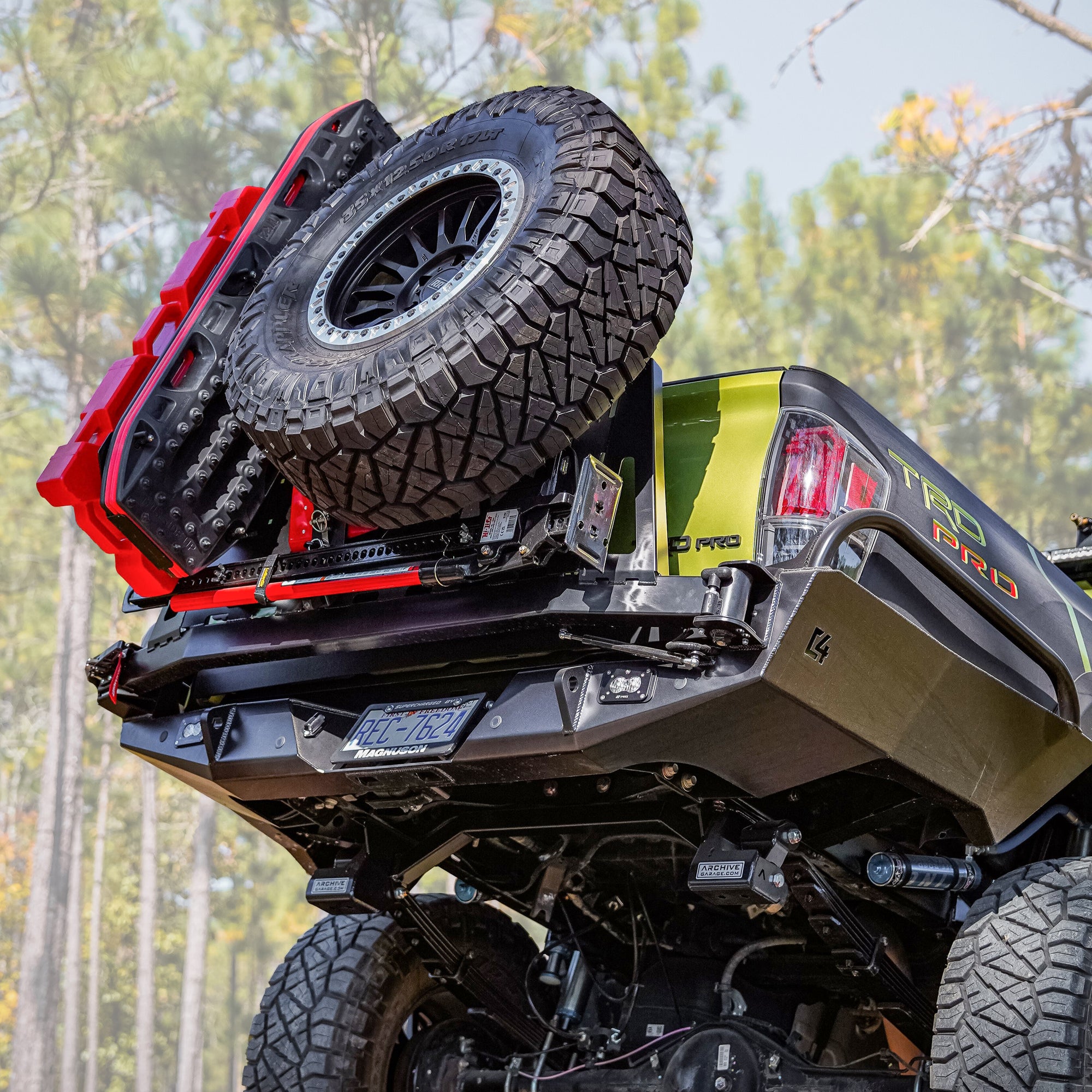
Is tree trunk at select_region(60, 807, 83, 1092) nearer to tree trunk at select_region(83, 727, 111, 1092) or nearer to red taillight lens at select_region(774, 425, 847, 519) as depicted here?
tree trunk at select_region(83, 727, 111, 1092)

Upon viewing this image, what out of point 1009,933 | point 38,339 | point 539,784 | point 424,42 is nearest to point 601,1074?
point 539,784

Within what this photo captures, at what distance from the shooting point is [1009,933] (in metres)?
3.14

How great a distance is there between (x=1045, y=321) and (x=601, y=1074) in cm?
2986

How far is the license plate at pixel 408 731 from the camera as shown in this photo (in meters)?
3.08

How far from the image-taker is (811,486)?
10.3ft

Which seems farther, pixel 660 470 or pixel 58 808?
pixel 58 808

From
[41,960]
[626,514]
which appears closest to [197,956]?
[41,960]

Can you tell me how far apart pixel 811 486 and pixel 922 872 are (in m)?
1.07

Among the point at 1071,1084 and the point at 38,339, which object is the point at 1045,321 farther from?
the point at 1071,1084

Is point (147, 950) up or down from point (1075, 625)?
up

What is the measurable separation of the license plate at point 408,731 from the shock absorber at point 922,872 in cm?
111

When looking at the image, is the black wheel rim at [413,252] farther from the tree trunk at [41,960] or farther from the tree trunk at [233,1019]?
the tree trunk at [233,1019]

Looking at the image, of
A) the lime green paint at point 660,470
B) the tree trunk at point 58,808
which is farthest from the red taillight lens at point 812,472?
the tree trunk at point 58,808

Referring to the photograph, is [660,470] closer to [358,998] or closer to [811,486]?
[811,486]
